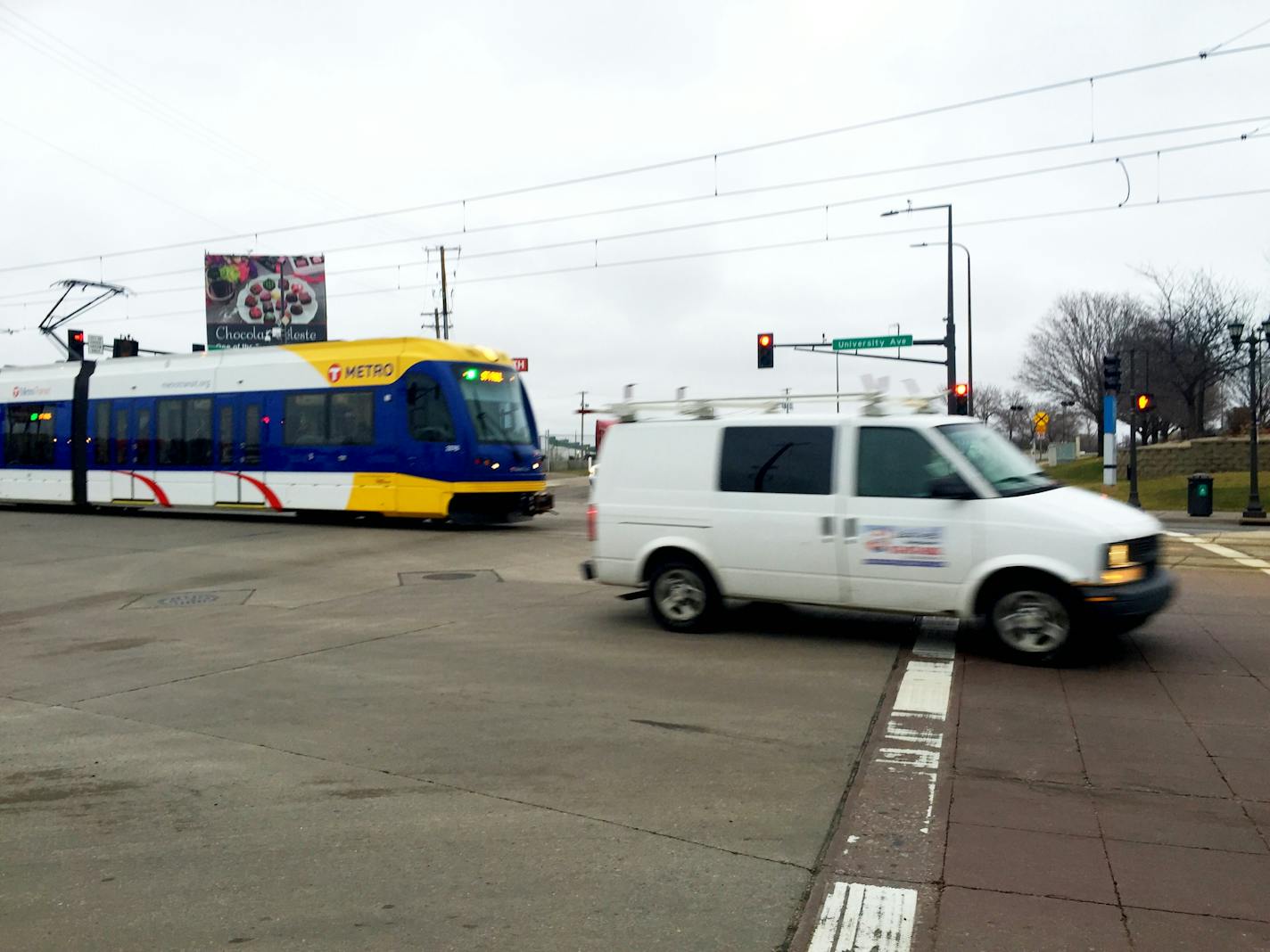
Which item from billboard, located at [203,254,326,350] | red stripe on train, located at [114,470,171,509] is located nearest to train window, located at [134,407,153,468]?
red stripe on train, located at [114,470,171,509]

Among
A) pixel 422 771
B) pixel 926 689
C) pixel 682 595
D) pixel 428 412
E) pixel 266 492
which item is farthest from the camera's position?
pixel 266 492

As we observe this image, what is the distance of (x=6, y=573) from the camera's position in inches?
583

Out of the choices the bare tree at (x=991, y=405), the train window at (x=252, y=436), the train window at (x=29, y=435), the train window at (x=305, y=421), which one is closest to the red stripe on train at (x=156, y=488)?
the train window at (x=252, y=436)

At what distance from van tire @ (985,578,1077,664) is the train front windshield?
1282 centimetres

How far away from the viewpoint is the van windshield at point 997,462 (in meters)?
8.17

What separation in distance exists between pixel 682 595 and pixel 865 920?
5697 mm

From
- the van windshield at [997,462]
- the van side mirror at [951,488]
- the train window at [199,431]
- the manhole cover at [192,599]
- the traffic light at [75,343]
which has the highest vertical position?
the traffic light at [75,343]

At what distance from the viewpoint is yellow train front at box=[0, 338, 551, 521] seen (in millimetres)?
19578

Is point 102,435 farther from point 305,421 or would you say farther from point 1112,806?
point 1112,806

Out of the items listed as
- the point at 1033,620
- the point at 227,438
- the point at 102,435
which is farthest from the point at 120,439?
the point at 1033,620

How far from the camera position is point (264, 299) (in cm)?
5384

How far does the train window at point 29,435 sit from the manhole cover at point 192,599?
50.6 feet

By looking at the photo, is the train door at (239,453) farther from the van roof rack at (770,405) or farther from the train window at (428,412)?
the van roof rack at (770,405)

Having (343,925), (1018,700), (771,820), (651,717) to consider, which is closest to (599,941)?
(343,925)
